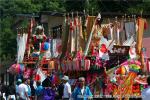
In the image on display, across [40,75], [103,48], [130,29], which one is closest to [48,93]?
[40,75]

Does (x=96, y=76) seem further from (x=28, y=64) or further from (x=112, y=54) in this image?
(x=28, y=64)

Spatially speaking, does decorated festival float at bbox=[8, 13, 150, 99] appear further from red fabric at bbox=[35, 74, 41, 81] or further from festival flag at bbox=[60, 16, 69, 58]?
red fabric at bbox=[35, 74, 41, 81]

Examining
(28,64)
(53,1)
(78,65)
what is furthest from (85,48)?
(53,1)

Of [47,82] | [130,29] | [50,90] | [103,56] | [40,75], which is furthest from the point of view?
[40,75]

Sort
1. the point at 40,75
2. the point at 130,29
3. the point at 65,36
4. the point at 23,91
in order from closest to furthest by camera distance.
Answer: the point at 65,36, the point at 130,29, the point at 23,91, the point at 40,75

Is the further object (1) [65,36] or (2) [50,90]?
(1) [65,36]

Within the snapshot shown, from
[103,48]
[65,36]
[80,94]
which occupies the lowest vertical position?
[80,94]

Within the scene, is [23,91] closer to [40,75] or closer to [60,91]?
[40,75]

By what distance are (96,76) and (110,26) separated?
1.95 m

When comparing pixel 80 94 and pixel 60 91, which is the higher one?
pixel 80 94

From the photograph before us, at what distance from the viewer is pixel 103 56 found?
16.2 metres

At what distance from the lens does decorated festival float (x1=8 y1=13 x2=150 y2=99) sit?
15.9 m

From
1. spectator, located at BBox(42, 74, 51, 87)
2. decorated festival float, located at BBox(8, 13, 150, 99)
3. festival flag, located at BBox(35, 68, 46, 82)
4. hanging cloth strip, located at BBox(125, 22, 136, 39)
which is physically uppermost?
hanging cloth strip, located at BBox(125, 22, 136, 39)

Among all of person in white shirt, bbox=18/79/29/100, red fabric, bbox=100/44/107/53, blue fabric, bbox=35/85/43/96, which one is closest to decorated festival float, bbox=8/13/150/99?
red fabric, bbox=100/44/107/53
